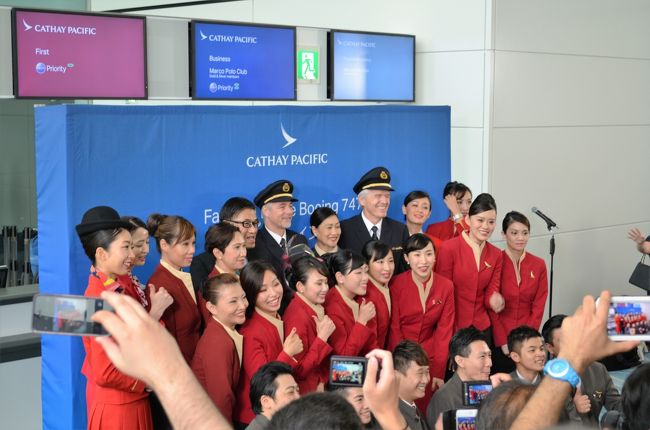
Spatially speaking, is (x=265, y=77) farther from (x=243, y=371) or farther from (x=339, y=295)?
(x=243, y=371)

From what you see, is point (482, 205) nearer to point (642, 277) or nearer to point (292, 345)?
point (292, 345)

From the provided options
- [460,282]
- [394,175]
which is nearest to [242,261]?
[460,282]

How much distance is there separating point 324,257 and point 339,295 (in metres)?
0.56

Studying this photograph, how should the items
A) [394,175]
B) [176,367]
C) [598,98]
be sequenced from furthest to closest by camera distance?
1. [598,98]
2. [394,175]
3. [176,367]

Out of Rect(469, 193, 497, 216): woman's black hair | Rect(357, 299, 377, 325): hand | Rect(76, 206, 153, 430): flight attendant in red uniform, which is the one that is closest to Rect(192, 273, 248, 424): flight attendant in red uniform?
Rect(76, 206, 153, 430): flight attendant in red uniform

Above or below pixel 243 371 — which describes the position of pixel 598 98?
above

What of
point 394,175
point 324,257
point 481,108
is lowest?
point 324,257

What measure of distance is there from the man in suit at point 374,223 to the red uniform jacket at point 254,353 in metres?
1.64

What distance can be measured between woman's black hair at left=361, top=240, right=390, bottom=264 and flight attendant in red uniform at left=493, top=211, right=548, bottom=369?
134 cm

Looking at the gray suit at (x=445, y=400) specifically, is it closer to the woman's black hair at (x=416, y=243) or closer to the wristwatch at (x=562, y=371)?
the woman's black hair at (x=416, y=243)

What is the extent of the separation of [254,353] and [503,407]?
7.75 ft

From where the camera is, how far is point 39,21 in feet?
16.6

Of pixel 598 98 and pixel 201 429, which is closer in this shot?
pixel 201 429

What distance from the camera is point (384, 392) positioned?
193cm
